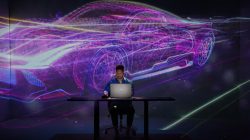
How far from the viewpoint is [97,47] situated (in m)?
7.41

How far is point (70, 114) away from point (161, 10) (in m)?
3.17

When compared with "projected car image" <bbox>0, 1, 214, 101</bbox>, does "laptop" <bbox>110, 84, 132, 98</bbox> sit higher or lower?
lower

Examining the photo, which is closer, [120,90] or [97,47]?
[120,90]

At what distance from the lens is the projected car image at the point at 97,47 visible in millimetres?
7387

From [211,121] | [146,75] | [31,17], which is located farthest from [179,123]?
[31,17]

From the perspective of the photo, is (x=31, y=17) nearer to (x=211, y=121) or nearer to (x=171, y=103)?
(x=171, y=103)

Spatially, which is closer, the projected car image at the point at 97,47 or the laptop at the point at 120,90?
the laptop at the point at 120,90

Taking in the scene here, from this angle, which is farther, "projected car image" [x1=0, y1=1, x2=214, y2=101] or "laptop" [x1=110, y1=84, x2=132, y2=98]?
"projected car image" [x1=0, y1=1, x2=214, y2=101]

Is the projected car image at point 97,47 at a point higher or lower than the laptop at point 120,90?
higher

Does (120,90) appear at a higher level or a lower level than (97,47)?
lower

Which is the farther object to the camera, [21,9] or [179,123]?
[21,9]

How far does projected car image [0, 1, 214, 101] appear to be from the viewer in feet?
24.2

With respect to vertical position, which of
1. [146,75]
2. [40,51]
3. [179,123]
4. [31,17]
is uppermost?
[31,17]

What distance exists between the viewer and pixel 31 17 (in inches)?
296
